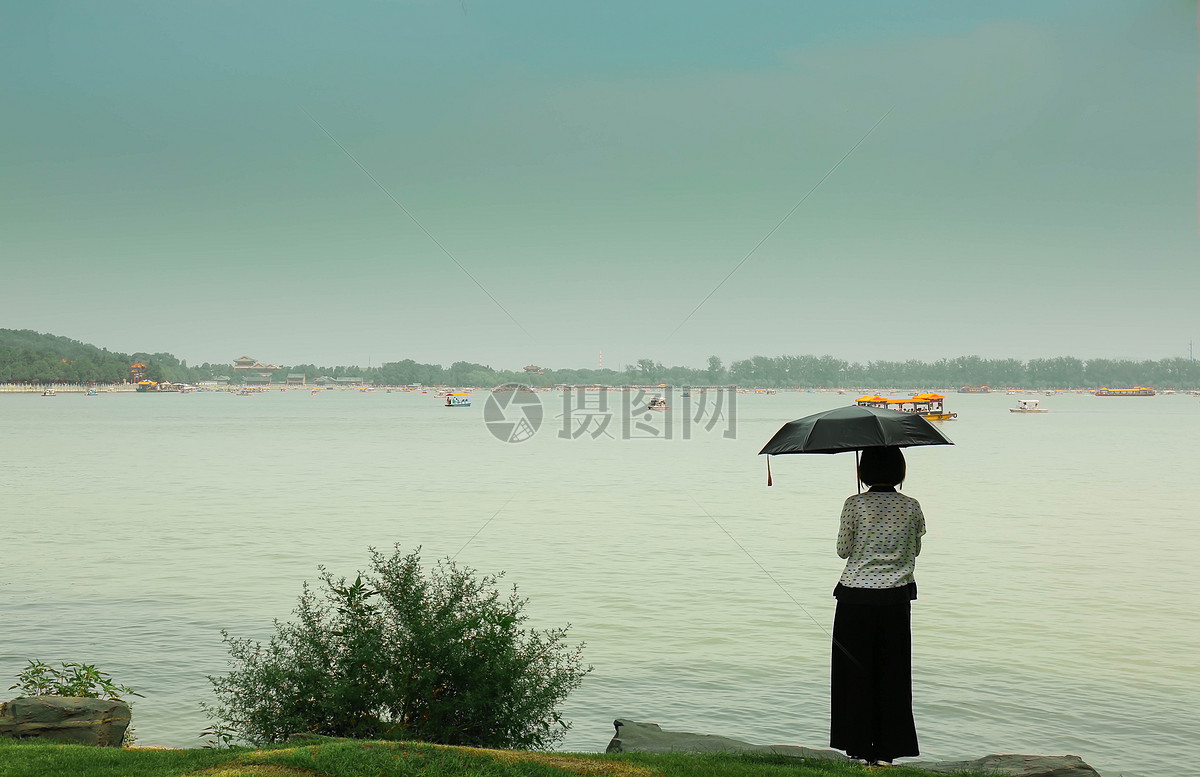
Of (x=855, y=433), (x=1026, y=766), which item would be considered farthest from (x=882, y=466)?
(x=1026, y=766)

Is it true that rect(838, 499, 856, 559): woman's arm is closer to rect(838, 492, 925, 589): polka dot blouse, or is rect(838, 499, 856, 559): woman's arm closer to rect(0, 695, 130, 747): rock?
rect(838, 492, 925, 589): polka dot blouse

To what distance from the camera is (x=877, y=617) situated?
7359 millimetres

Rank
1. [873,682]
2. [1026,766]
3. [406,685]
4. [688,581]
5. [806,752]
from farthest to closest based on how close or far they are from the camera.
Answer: [688,581]
[406,685]
[806,752]
[1026,766]
[873,682]

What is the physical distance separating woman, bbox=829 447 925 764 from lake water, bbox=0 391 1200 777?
3012 mm

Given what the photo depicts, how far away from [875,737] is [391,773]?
12.3 feet

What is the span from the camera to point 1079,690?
12.4m

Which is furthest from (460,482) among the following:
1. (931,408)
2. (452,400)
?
(452,400)

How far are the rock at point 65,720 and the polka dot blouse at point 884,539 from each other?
644 cm

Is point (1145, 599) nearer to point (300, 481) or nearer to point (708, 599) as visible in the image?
point (708, 599)

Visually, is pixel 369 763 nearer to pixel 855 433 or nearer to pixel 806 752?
pixel 806 752

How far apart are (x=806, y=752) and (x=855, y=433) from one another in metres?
2.75

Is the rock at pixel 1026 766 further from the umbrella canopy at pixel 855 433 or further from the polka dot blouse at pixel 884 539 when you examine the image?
the umbrella canopy at pixel 855 433

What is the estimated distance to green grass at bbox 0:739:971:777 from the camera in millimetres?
6426

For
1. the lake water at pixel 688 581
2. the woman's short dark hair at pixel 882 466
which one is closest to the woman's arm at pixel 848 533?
the woman's short dark hair at pixel 882 466
